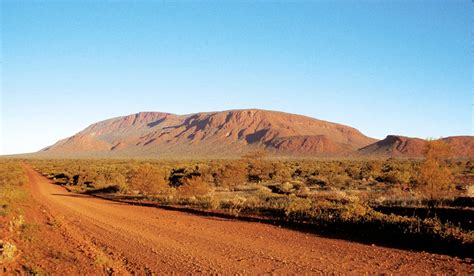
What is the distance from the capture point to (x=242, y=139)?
522 ft

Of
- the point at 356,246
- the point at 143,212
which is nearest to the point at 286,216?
the point at 356,246

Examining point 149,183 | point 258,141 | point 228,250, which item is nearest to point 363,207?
point 228,250

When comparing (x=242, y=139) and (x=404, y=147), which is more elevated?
(x=242, y=139)

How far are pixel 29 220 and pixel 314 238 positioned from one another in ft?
34.0

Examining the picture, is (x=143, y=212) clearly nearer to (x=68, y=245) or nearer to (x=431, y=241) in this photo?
(x=68, y=245)

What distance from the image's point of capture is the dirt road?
912 cm

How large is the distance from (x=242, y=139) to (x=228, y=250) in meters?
148

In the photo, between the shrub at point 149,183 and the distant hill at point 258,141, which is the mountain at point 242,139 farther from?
the shrub at point 149,183

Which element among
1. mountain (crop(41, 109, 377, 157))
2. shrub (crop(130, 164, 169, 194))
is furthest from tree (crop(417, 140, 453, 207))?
mountain (crop(41, 109, 377, 157))

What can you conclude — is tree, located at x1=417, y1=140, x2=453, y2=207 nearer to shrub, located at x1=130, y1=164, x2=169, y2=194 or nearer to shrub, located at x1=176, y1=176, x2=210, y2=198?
shrub, located at x1=176, y1=176, x2=210, y2=198

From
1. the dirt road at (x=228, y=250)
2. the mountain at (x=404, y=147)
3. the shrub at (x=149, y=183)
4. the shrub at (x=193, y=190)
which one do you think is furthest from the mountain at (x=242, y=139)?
the dirt road at (x=228, y=250)

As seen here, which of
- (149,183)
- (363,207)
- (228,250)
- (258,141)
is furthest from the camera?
(258,141)

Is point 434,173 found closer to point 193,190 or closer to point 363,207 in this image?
point 363,207

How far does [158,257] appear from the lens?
33.7 feet
